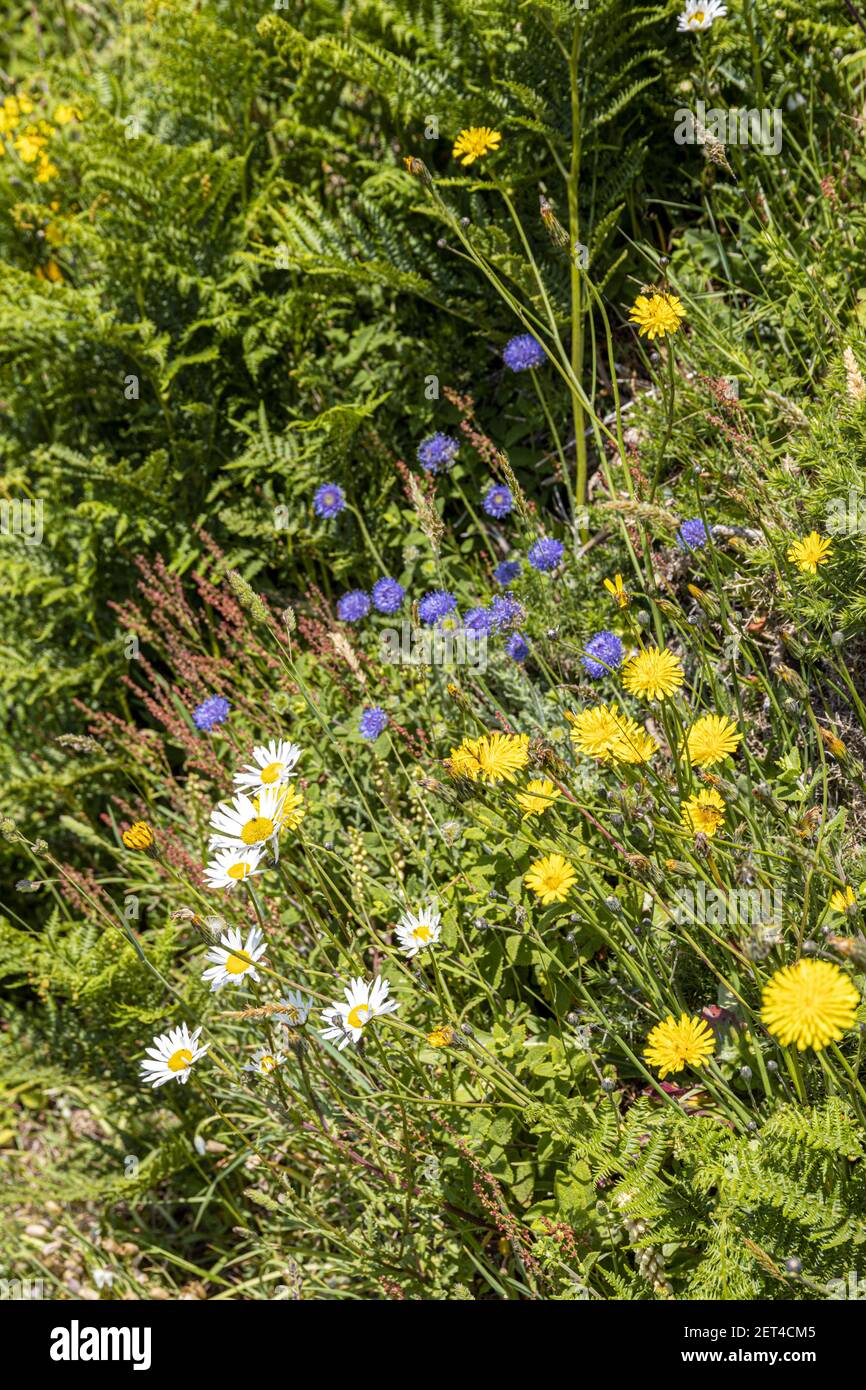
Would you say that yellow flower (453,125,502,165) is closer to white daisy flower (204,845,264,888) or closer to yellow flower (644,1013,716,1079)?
white daisy flower (204,845,264,888)

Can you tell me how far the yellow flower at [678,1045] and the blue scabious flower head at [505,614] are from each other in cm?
102

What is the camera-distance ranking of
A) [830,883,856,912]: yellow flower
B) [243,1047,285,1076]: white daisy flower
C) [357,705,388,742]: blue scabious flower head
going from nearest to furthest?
1. [830,883,856,912]: yellow flower
2. [243,1047,285,1076]: white daisy flower
3. [357,705,388,742]: blue scabious flower head

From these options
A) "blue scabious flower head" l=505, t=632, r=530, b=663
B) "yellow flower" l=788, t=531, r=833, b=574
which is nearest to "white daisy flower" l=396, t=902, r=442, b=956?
"blue scabious flower head" l=505, t=632, r=530, b=663

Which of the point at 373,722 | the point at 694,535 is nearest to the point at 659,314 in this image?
the point at 694,535

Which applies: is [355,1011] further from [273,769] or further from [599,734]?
[599,734]

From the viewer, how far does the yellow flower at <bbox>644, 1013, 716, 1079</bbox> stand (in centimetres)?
172

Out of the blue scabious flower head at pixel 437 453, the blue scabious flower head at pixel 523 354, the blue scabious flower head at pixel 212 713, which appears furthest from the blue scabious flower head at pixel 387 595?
the blue scabious flower head at pixel 523 354

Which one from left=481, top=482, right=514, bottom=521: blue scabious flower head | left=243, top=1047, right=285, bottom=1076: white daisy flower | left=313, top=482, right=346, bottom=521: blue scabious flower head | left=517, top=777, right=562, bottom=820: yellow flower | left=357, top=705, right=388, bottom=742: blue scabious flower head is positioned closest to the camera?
left=517, top=777, right=562, bottom=820: yellow flower

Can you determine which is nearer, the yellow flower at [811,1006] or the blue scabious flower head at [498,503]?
the yellow flower at [811,1006]

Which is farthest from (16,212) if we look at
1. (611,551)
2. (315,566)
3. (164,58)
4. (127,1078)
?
(127,1078)

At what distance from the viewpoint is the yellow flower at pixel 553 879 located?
1900 mm

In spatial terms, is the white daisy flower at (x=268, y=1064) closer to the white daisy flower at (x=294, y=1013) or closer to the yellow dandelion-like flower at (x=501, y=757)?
the white daisy flower at (x=294, y=1013)

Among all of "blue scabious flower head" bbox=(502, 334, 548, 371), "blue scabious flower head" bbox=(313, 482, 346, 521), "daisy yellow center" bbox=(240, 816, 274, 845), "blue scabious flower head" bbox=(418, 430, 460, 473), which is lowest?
"daisy yellow center" bbox=(240, 816, 274, 845)

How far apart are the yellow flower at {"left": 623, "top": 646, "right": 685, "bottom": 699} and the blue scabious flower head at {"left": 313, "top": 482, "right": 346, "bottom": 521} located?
1.46 meters
